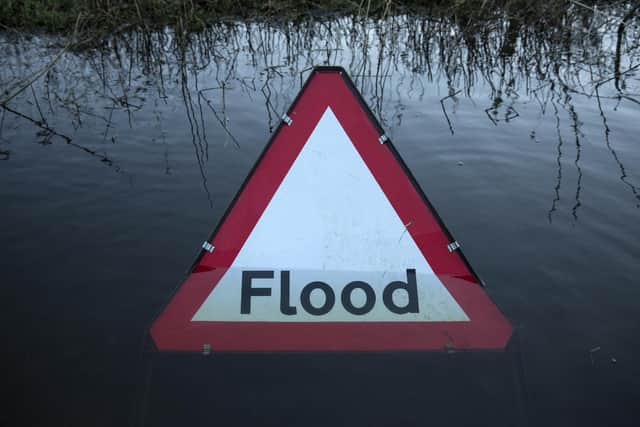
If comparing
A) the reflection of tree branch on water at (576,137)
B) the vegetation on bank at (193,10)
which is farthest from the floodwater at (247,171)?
the vegetation on bank at (193,10)

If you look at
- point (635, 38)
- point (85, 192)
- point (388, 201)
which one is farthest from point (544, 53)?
point (388, 201)

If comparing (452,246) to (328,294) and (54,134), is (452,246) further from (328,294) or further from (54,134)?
(54,134)

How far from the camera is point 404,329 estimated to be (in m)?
A: 1.98

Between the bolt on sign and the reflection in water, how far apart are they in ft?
8.34

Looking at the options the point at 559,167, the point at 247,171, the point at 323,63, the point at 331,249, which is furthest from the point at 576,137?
the point at 331,249

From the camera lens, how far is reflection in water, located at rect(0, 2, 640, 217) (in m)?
5.99

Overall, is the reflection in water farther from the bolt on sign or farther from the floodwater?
the bolt on sign

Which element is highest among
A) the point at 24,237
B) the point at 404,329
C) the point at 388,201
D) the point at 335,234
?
the point at 388,201

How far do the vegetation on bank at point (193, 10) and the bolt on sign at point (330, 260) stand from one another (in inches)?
279

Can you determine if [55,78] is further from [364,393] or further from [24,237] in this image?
[364,393]

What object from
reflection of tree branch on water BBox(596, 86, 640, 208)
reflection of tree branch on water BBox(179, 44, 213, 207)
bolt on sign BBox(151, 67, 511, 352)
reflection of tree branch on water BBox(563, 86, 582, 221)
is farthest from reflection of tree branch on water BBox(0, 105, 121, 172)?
reflection of tree branch on water BBox(596, 86, 640, 208)

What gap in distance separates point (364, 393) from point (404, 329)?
496 millimetres

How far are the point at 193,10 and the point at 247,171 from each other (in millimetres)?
5043

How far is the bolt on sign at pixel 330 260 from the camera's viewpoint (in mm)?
1967
